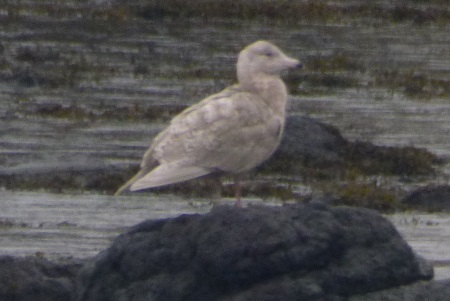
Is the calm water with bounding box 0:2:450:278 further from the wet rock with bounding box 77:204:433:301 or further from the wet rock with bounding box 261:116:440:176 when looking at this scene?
the wet rock with bounding box 77:204:433:301

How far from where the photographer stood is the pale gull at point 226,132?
→ 30.7 ft

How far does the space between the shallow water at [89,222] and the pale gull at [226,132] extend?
1.31m

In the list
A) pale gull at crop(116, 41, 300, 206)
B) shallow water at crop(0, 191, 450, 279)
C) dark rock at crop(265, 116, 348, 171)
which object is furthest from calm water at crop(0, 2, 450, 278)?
pale gull at crop(116, 41, 300, 206)

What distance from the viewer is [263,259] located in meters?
8.12

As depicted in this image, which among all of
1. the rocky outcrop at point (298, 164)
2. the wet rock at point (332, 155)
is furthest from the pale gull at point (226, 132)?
the wet rock at point (332, 155)

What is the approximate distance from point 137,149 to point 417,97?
21.2ft

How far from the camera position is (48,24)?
29406mm

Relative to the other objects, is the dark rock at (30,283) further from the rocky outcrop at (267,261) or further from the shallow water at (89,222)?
the shallow water at (89,222)

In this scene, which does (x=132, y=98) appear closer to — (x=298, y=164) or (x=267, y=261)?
(x=298, y=164)

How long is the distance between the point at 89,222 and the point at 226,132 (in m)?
2.34

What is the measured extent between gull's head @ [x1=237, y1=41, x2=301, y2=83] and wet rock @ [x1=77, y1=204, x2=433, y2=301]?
6.66 ft

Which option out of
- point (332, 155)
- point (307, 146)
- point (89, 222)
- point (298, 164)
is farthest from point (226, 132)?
point (332, 155)

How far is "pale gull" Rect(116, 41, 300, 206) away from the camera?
30.7 ft

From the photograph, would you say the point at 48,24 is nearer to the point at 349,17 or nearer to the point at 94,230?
the point at 349,17
